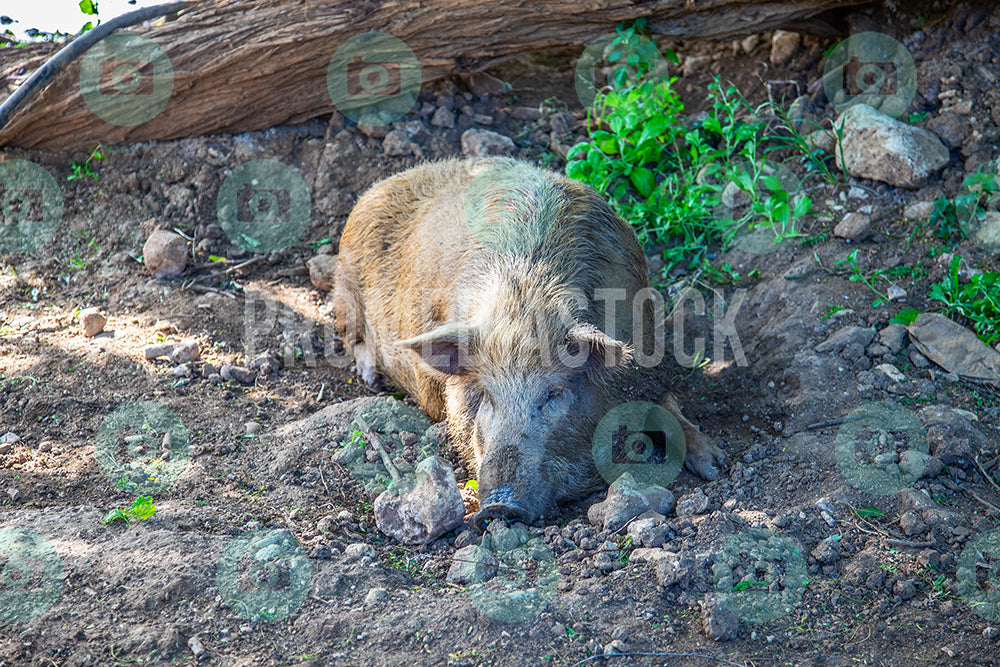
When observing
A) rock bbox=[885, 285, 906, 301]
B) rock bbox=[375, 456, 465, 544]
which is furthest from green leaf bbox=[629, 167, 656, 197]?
rock bbox=[375, 456, 465, 544]

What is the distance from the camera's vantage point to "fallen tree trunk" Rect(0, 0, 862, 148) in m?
6.39

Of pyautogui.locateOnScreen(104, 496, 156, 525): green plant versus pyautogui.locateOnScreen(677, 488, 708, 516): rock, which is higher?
pyautogui.locateOnScreen(104, 496, 156, 525): green plant

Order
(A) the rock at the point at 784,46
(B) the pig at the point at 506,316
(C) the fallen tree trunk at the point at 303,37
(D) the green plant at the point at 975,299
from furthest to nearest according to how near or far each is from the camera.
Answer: (A) the rock at the point at 784,46 < (C) the fallen tree trunk at the point at 303,37 < (D) the green plant at the point at 975,299 < (B) the pig at the point at 506,316

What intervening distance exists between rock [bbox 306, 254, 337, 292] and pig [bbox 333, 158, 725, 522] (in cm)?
36

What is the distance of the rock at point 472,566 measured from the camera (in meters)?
3.55

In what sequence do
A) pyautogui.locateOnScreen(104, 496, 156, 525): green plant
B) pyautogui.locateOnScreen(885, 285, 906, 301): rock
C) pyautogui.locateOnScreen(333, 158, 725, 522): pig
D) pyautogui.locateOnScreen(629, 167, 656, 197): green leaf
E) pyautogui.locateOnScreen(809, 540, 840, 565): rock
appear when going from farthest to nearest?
1. pyautogui.locateOnScreen(629, 167, 656, 197): green leaf
2. pyautogui.locateOnScreen(885, 285, 906, 301): rock
3. pyautogui.locateOnScreen(333, 158, 725, 522): pig
4. pyautogui.locateOnScreen(104, 496, 156, 525): green plant
5. pyautogui.locateOnScreen(809, 540, 840, 565): rock

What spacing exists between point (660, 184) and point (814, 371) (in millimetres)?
2296

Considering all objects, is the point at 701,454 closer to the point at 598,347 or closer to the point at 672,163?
the point at 598,347

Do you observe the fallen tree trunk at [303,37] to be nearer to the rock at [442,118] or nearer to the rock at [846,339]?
the rock at [442,118]

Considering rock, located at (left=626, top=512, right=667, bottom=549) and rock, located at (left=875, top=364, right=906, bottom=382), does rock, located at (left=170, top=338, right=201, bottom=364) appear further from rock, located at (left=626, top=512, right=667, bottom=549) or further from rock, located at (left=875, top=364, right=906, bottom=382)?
rock, located at (left=875, top=364, right=906, bottom=382)

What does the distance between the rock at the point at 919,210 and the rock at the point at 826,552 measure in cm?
296

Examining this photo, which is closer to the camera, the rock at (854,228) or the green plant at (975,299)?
the green plant at (975,299)

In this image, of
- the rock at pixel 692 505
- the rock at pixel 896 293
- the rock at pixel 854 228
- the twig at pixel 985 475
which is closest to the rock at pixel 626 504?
the rock at pixel 692 505

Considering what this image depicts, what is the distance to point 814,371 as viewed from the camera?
4875mm
